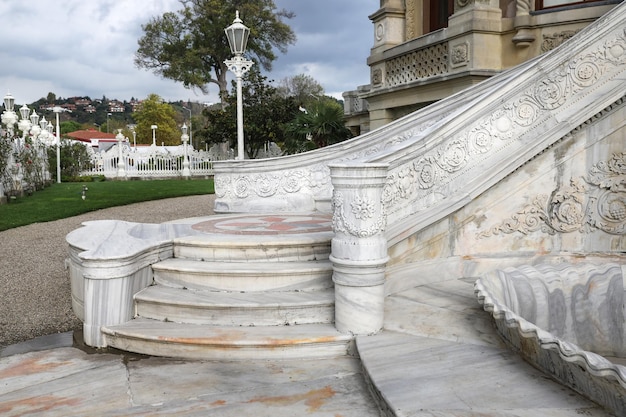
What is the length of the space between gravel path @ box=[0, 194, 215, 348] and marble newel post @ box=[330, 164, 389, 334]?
2.91m

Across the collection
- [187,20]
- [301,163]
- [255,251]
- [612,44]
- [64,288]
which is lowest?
[64,288]

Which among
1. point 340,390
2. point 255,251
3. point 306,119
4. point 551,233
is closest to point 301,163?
point 255,251

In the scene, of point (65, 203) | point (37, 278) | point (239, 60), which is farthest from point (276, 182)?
point (65, 203)

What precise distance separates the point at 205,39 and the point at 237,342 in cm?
3773

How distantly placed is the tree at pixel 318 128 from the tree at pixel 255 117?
47.9 feet

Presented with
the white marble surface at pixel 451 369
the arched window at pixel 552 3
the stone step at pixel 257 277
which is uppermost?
the arched window at pixel 552 3

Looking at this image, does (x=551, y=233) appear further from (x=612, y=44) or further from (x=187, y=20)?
(x=187, y=20)

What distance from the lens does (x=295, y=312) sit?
4.37m

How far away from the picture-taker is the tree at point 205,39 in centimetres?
3803

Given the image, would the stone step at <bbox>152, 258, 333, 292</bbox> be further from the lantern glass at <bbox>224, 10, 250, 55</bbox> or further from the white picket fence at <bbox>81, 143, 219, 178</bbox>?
the white picket fence at <bbox>81, 143, 219, 178</bbox>

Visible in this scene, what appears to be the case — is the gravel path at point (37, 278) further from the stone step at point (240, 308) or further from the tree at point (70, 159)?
the tree at point (70, 159)

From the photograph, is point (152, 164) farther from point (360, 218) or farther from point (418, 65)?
point (360, 218)

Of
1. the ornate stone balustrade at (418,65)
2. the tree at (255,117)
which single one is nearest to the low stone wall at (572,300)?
the ornate stone balustrade at (418,65)

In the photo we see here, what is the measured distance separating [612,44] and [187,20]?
38.3m
